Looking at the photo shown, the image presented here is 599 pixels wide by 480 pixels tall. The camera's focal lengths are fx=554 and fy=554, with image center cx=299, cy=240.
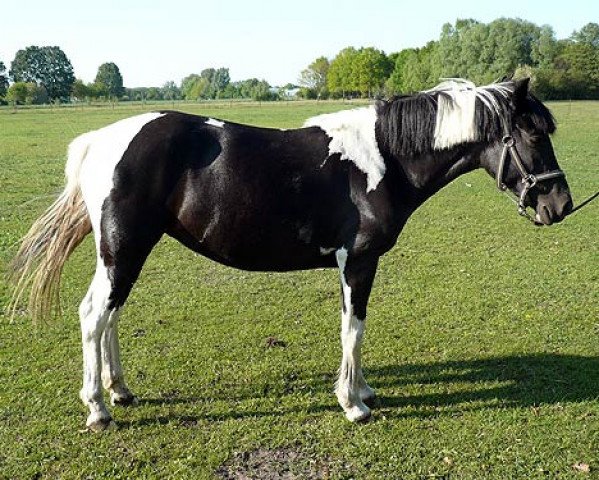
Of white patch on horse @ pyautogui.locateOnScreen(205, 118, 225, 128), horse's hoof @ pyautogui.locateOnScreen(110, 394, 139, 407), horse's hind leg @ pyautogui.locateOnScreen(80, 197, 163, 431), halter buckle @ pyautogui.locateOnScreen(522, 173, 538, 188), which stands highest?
white patch on horse @ pyautogui.locateOnScreen(205, 118, 225, 128)

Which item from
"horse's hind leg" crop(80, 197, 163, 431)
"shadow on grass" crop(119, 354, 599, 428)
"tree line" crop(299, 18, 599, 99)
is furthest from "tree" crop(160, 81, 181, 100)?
"horse's hind leg" crop(80, 197, 163, 431)

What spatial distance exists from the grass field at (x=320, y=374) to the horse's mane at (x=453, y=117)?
54 cm

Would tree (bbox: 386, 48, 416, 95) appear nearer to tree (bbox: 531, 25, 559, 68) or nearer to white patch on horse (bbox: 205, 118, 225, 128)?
tree (bbox: 531, 25, 559, 68)

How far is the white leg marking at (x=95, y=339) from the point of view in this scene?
3.59 metres

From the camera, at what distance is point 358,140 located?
12.1 feet

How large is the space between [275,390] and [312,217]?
145cm

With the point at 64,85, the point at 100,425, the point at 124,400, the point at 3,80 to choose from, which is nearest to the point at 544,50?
the point at 124,400

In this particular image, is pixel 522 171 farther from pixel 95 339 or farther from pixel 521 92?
pixel 95 339

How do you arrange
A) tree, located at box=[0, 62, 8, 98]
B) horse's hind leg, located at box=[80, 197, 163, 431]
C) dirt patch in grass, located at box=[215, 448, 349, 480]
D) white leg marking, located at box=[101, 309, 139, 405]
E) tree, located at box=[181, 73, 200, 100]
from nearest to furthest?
dirt patch in grass, located at box=[215, 448, 349, 480] < horse's hind leg, located at box=[80, 197, 163, 431] < white leg marking, located at box=[101, 309, 139, 405] < tree, located at box=[0, 62, 8, 98] < tree, located at box=[181, 73, 200, 100]

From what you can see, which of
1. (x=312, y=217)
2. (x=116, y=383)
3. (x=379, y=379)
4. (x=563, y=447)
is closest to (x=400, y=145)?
(x=312, y=217)

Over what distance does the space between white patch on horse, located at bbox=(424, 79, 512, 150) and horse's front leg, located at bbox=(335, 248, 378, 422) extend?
0.93 m

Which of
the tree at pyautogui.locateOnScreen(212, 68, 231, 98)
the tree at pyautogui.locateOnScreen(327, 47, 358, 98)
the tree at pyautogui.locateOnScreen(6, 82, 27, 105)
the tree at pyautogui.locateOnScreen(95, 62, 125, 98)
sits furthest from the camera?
the tree at pyautogui.locateOnScreen(212, 68, 231, 98)

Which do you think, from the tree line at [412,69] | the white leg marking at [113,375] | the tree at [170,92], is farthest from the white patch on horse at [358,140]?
the tree at [170,92]

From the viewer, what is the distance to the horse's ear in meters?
3.29
